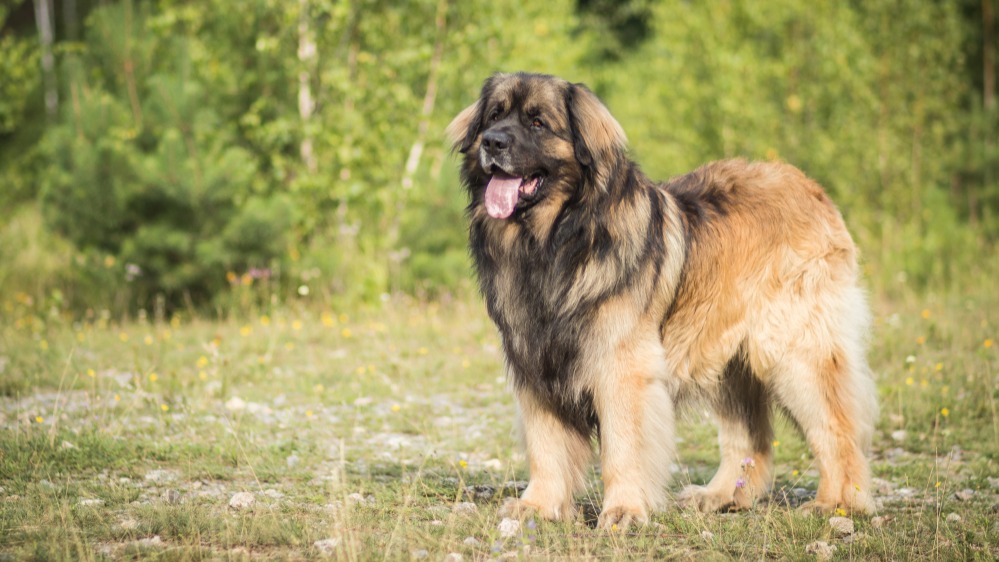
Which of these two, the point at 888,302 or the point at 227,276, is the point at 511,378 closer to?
the point at 227,276

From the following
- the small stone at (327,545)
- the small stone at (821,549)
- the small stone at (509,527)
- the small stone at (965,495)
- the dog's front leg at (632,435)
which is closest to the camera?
the small stone at (327,545)

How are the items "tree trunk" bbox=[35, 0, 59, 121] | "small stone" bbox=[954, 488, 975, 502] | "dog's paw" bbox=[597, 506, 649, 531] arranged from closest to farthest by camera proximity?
1. "dog's paw" bbox=[597, 506, 649, 531]
2. "small stone" bbox=[954, 488, 975, 502]
3. "tree trunk" bbox=[35, 0, 59, 121]

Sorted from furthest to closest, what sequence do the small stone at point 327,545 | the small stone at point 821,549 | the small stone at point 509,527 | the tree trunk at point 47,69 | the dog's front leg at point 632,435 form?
1. the tree trunk at point 47,69
2. the dog's front leg at point 632,435
3. the small stone at point 509,527
4. the small stone at point 821,549
5. the small stone at point 327,545

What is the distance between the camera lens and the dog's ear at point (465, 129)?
14.8 feet

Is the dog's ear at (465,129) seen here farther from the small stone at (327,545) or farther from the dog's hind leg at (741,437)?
the small stone at (327,545)

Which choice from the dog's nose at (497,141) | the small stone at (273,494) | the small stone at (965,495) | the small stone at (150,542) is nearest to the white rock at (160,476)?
the small stone at (273,494)

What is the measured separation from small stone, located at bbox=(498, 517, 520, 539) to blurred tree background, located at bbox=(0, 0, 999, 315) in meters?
Result: 3.26

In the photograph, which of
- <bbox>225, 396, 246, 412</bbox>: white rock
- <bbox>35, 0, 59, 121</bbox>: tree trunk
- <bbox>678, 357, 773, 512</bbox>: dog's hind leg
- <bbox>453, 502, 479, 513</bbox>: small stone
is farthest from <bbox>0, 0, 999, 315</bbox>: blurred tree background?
<bbox>453, 502, 479, 513</bbox>: small stone

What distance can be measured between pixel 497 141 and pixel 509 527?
161 cm

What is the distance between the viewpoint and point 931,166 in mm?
13391

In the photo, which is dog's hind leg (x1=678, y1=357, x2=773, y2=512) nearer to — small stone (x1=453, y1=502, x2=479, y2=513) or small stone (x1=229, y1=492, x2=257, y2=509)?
small stone (x1=453, y1=502, x2=479, y2=513)

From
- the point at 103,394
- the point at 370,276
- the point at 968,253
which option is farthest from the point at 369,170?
the point at 968,253

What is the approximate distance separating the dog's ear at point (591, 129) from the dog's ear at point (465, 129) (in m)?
0.45

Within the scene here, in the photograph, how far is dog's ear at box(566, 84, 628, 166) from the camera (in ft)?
14.0
